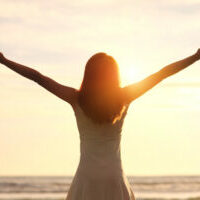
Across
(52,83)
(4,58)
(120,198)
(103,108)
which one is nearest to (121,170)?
(120,198)

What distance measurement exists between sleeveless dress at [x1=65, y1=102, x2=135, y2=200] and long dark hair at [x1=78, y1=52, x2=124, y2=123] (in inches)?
5.0

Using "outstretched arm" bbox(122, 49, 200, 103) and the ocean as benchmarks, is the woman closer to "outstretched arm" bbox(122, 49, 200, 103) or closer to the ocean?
"outstretched arm" bbox(122, 49, 200, 103)

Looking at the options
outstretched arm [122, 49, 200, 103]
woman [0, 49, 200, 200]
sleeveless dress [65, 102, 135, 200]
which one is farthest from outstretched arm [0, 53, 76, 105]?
outstretched arm [122, 49, 200, 103]

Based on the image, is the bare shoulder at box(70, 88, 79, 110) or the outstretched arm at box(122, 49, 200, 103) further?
the bare shoulder at box(70, 88, 79, 110)

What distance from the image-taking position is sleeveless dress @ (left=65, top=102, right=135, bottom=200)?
5.30 metres

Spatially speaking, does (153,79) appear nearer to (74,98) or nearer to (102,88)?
(102,88)

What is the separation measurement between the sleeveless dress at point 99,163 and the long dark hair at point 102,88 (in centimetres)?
13

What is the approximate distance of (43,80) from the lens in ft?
17.0

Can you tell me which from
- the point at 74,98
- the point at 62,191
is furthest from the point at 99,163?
the point at 62,191

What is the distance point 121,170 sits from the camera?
17.6ft

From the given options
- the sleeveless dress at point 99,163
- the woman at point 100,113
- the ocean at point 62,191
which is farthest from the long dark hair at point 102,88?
the ocean at point 62,191

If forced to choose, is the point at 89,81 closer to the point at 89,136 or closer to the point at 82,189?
the point at 89,136

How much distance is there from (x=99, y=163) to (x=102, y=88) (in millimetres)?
636

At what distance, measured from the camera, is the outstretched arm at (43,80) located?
5195 millimetres
